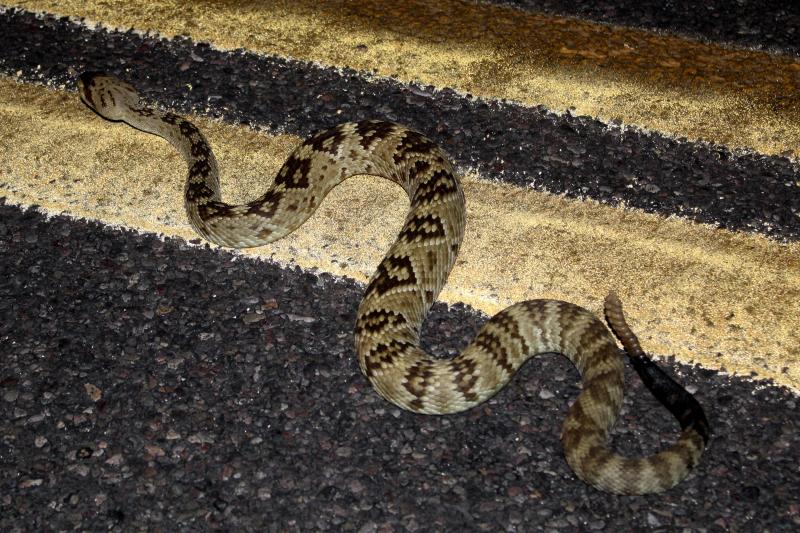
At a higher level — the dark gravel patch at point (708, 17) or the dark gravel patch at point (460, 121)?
the dark gravel patch at point (708, 17)

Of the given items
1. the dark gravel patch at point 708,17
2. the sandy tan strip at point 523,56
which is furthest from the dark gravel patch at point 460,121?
the dark gravel patch at point 708,17

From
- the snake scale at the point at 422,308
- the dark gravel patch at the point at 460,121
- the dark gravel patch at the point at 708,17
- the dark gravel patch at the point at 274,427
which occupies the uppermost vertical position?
the dark gravel patch at the point at 708,17

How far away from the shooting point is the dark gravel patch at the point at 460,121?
213 inches

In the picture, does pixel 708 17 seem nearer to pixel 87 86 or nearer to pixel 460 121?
pixel 460 121

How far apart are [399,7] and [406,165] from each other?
1.75 m

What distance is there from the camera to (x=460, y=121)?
19.8 ft

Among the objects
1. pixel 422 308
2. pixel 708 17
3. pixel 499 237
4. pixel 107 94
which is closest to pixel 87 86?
pixel 107 94

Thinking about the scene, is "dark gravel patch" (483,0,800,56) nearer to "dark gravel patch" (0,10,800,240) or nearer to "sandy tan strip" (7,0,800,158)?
"sandy tan strip" (7,0,800,158)

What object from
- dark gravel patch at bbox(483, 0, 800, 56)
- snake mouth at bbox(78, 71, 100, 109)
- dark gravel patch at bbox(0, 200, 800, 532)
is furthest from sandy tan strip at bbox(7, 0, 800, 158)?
dark gravel patch at bbox(0, 200, 800, 532)

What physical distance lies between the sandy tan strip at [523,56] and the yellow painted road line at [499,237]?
33.5 inches

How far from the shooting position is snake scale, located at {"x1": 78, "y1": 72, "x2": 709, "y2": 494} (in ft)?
13.8

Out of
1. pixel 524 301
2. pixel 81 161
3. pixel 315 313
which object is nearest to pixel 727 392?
pixel 524 301

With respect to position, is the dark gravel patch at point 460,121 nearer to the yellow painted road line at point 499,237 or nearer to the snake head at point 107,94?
the yellow painted road line at point 499,237

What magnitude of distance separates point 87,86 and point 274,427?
3.07m
